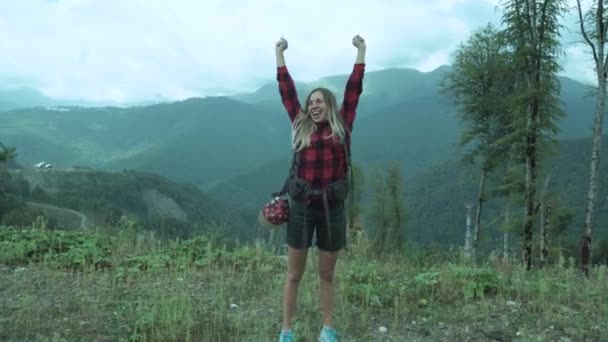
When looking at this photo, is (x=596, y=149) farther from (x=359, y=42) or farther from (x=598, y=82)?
(x=359, y=42)

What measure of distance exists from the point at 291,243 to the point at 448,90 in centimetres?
2480

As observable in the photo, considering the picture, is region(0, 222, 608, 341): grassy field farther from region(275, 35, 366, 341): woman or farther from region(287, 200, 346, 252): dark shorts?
region(287, 200, 346, 252): dark shorts

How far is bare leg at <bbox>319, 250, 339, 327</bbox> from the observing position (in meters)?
4.44

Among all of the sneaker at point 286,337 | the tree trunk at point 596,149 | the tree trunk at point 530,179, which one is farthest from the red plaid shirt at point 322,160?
the tree trunk at point 530,179

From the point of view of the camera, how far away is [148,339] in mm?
4707

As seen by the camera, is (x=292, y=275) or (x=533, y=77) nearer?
(x=292, y=275)

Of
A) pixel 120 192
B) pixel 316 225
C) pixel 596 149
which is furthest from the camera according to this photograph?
pixel 120 192

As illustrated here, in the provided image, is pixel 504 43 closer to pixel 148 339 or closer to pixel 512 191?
pixel 512 191

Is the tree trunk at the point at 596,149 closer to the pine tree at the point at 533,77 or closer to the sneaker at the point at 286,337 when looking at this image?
the pine tree at the point at 533,77

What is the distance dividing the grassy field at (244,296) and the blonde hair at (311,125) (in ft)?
5.69

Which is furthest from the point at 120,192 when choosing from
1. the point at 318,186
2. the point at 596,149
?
the point at 318,186

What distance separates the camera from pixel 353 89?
4645mm

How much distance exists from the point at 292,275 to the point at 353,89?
1603 mm

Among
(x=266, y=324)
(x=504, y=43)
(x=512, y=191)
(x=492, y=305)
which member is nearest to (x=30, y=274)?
(x=266, y=324)
